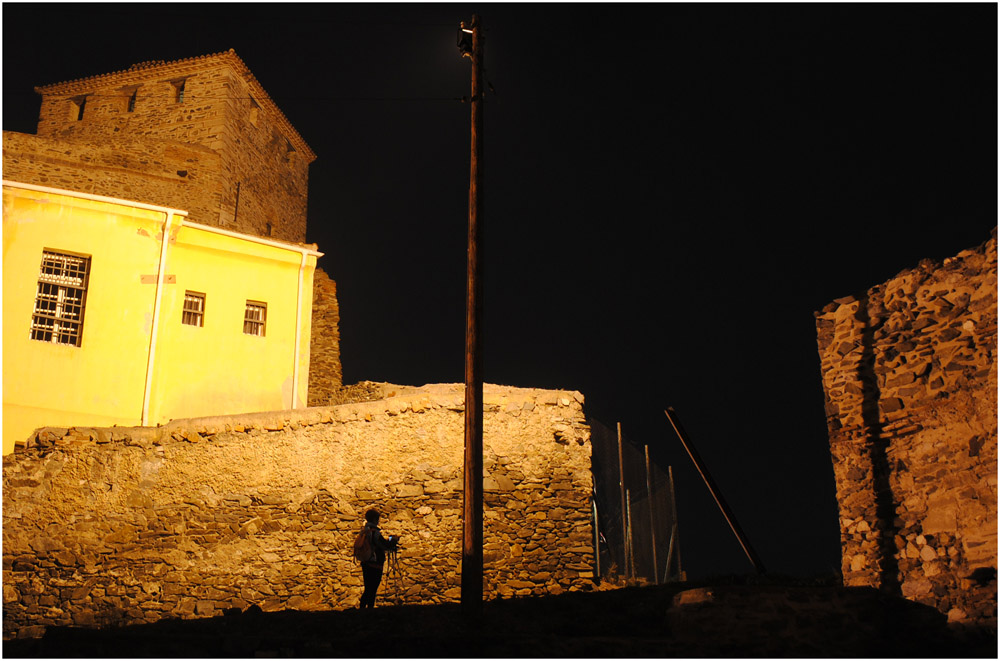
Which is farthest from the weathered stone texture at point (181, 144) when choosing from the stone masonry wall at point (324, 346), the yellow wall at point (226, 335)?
the yellow wall at point (226, 335)

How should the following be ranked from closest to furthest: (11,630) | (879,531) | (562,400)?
(879,531)
(11,630)
(562,400)

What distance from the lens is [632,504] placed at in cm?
1820

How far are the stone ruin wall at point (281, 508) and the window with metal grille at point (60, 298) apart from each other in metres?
4.66

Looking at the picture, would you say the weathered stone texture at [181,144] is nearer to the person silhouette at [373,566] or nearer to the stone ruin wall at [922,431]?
the person silhouette at [373,566]

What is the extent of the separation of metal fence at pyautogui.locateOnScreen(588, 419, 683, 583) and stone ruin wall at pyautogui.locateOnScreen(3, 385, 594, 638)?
5.50 m

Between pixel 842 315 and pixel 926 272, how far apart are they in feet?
3.52

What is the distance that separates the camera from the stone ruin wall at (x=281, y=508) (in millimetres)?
11219

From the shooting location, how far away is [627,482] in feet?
59.0

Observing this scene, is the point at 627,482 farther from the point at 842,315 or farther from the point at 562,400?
the point at 842,315

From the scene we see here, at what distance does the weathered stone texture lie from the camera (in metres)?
29.3

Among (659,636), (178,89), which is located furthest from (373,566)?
(178,89)

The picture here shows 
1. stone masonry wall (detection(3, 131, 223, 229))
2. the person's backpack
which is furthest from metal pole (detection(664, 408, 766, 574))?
stone masonry wall (detection(3, 131, 223, 229))

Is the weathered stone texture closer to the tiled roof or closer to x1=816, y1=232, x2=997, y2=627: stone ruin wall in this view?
the tiled roof

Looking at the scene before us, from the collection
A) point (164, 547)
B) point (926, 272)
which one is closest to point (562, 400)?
point (926, 272)
